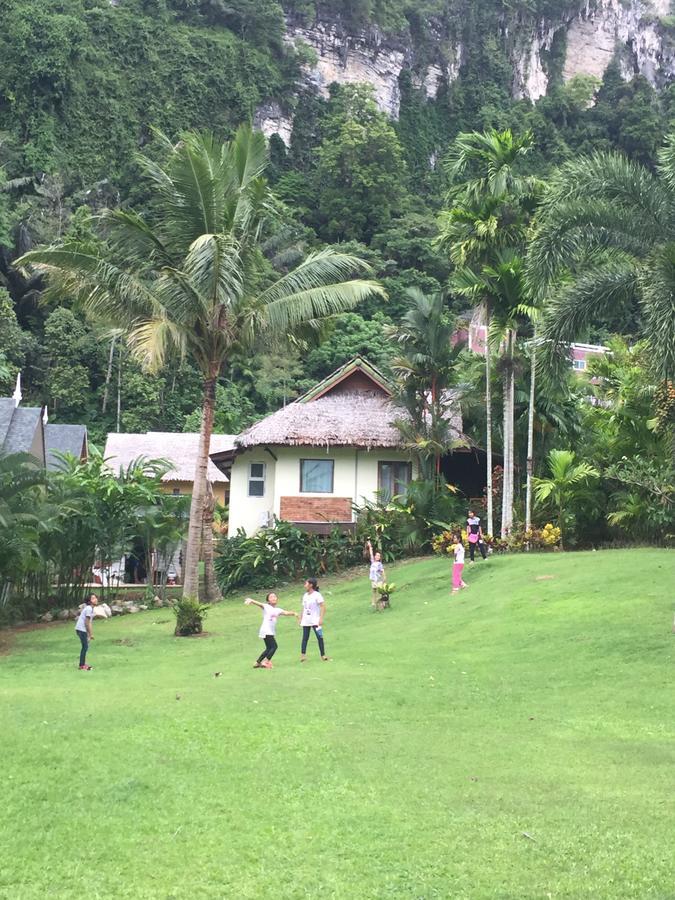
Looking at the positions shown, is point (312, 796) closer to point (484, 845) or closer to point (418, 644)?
point (484, 845)

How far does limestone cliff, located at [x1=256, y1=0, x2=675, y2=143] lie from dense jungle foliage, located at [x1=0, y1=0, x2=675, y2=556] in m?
0.75

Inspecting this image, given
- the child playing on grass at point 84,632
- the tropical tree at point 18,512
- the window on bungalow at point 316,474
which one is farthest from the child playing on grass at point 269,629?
the window on bungalow at point 316,474

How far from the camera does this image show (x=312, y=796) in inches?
298

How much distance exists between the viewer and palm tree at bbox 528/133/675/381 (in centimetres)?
1588

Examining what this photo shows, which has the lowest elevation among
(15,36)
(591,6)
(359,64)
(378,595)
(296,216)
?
(378,595)

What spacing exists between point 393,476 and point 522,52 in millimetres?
96782

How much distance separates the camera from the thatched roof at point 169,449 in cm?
4284

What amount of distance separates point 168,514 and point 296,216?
5587 centimetres

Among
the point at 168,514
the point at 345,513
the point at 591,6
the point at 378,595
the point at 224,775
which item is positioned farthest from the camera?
the point at 591,6

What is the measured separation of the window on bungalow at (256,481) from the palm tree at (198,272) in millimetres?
9958

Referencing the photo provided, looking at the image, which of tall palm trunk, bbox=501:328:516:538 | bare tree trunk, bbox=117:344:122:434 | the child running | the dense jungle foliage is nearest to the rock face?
the dense jungle foliage

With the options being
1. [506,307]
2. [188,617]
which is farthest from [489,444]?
[188,617]

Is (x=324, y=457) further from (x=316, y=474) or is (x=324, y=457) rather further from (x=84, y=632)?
(x=84, y=632)

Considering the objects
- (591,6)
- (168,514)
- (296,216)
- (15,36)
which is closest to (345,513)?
(168,514)
